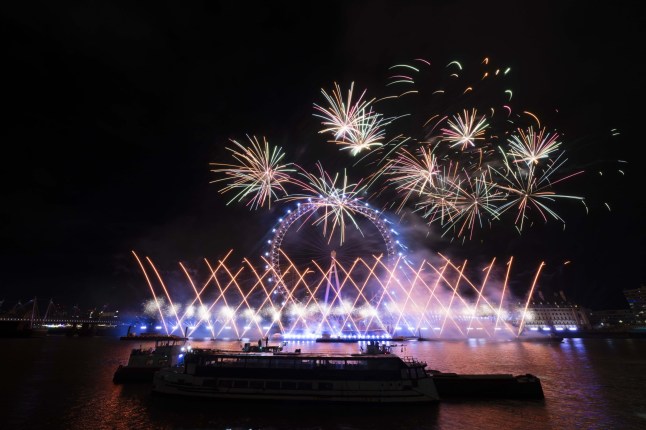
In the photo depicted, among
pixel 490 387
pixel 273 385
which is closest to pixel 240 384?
pixel 273 385

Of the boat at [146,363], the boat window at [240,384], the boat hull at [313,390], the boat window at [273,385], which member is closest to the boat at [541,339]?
the boat hull at [313,390]

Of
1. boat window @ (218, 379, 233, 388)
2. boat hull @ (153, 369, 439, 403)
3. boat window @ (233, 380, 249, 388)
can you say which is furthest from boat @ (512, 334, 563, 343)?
boat window @ (218, 379, 233, 388)

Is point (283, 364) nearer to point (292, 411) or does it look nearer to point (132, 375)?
point (292, 411)

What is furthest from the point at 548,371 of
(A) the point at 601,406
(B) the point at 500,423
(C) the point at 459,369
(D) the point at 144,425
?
(D) the point at 144,425

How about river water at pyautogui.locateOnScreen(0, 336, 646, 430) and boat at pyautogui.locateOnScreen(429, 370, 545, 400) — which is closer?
river water at pyautogui.locateOnScreen(0, 336, 646, 430)

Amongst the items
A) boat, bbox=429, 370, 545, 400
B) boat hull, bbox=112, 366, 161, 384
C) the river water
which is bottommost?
the river water

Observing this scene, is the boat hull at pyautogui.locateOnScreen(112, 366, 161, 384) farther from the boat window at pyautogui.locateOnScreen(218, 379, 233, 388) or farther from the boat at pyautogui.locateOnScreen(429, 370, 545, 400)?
the boat at pyautogui.locateOnScreen(429, 370, 545, 400)

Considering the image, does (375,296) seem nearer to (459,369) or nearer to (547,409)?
(459,369)
